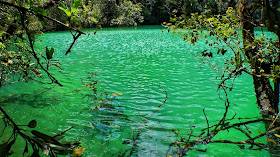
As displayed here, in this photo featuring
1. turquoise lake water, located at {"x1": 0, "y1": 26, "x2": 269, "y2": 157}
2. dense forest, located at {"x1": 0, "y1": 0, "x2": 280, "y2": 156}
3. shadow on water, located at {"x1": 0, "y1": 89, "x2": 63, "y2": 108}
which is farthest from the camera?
shadow on water, located at {"x1": 0, "y1": 89, "x2": 63, "y2": 108}

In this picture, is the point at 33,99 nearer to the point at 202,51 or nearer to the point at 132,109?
the point at 132,109

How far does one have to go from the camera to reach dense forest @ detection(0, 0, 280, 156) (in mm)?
1235

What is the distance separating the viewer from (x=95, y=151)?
436 centimetres

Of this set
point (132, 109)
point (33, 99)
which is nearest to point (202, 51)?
point (132, 109)

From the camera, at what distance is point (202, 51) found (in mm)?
6691

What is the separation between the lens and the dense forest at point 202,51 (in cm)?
124

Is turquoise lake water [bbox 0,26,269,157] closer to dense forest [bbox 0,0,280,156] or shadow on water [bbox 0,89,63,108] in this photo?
shadow on water [bbox 0,89,63,108]

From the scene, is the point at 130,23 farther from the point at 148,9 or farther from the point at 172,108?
the point at 172,108

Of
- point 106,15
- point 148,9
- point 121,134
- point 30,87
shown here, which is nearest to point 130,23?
point 106,15

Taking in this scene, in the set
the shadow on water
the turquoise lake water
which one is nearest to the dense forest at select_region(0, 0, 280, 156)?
the turquoise lake water

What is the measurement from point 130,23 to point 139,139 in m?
50.1

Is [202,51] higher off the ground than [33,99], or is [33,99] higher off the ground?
[202,51]

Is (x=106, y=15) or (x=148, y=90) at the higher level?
(x=106, y=15)

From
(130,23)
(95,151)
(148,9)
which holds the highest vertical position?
(148,9)
